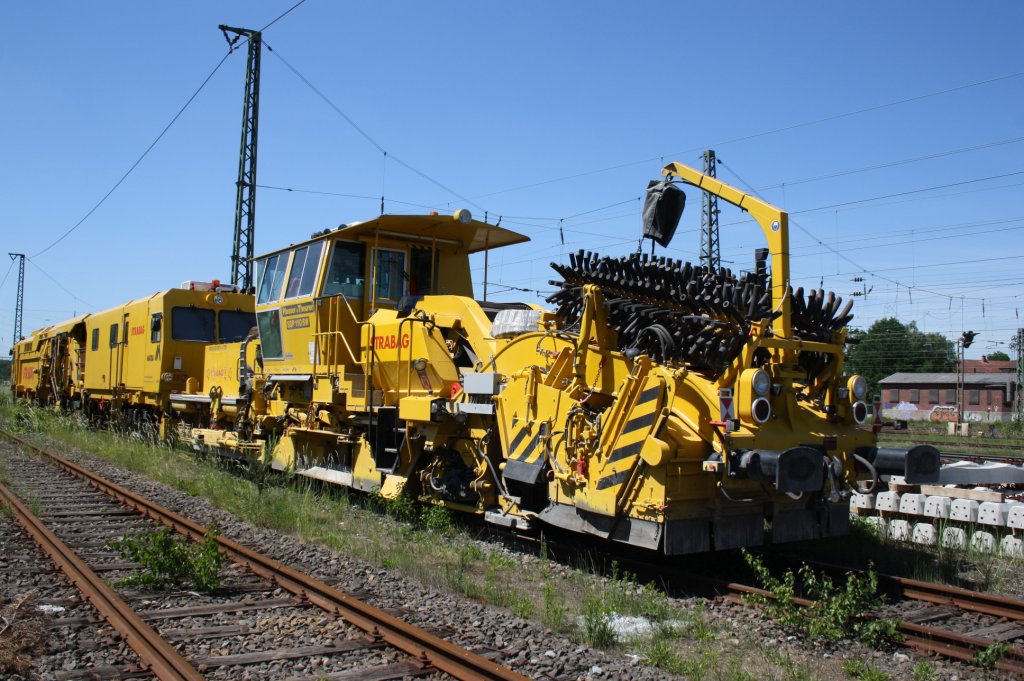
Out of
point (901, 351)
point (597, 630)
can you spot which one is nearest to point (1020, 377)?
point (901, 351)

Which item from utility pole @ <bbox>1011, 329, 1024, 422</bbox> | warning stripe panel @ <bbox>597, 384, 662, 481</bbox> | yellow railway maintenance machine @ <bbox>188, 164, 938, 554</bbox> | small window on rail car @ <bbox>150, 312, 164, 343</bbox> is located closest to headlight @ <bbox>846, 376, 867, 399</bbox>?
yellow railway maintenance machine @ <bbox>188, 164, 938, 554</bbox>

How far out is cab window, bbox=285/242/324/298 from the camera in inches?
411

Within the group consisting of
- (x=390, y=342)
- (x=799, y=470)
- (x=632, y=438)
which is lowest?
(x=799, y=470)

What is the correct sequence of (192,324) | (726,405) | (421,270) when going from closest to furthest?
(726,405) → (421,270) → (192,324)

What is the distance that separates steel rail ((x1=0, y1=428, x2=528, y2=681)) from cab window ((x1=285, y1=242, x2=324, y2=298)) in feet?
10.6

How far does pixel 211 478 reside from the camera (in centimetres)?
1199

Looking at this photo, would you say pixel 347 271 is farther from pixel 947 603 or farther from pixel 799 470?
pixel 947 603

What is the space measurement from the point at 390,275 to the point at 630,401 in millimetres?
5029

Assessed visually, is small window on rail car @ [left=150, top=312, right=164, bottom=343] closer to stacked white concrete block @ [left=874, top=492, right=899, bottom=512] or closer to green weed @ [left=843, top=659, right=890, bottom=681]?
stacked white concrete block @ [left=874, top=492, right=899, bottom=512]

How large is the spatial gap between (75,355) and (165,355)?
29.1 feet

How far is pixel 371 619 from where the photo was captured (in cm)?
561

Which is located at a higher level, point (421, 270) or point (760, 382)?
point (421, 270)

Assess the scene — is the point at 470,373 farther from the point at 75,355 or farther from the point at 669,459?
the point at 75,355

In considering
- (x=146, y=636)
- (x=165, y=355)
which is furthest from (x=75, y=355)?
(x=146, y=636)
